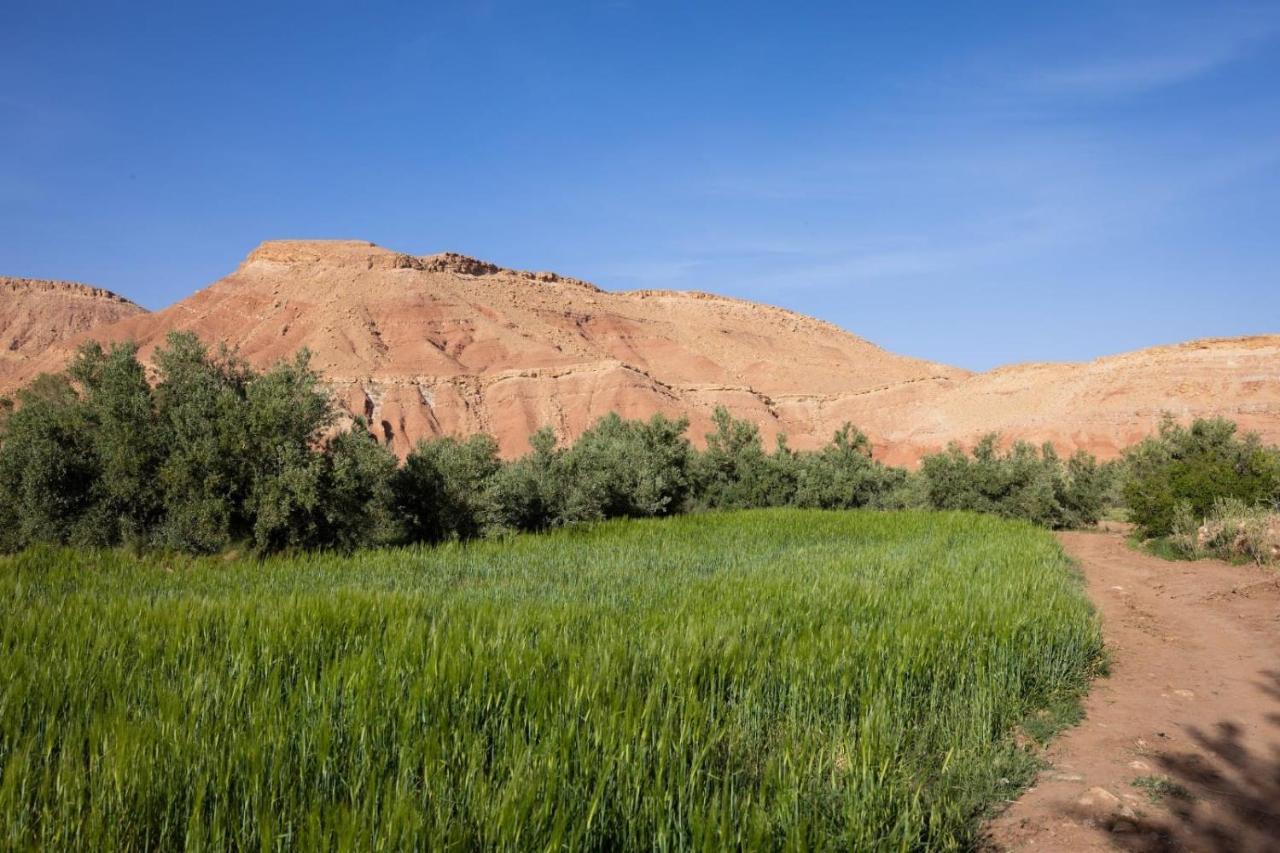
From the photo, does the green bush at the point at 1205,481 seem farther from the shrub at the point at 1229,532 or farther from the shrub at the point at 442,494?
the shrub at the point at 442,494

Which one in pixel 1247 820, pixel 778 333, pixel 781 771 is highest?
pixel 778 333

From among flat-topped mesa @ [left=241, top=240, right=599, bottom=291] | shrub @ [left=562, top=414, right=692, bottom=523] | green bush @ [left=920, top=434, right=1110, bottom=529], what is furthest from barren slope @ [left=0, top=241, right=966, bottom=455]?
green bush @ [left=920, top=434, right=1110, bottom=529]

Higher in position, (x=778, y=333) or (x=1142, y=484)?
(x=778, y=333)

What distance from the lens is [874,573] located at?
973cm

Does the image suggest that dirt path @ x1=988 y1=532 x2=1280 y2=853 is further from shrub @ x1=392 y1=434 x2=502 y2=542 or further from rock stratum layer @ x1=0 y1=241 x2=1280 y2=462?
rock stratum layer @ x1=0 y1=241 x2=1280 y2=462

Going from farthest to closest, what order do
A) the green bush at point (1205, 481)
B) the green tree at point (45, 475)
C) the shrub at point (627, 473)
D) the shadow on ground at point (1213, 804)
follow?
the shrub at point (627, 473)
the green bush at point (1205, 481)
the green tree at point (45, 475)
the shadow on ground at point (1213, 804)

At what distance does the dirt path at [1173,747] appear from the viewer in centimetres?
377

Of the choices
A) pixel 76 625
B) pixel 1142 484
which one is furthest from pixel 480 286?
pixel 76 625

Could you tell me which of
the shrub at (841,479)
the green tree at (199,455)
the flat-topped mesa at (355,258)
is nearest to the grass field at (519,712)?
the green tree at (199,455)

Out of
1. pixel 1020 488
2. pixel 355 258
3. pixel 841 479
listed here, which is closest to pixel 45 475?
pixel 841 479

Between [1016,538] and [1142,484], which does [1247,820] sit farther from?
[1142,484]

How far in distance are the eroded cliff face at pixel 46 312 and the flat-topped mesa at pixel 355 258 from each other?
1493 inches

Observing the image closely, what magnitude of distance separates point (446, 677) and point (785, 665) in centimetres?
224

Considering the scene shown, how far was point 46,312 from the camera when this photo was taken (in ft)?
344
